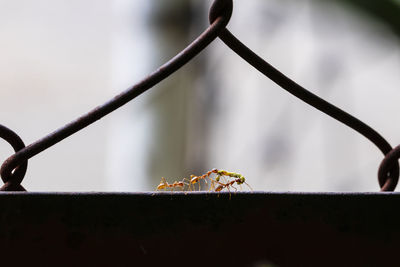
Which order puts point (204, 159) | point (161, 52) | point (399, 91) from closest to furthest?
point (399, 91) → point (161, 52) → point (204, 159)

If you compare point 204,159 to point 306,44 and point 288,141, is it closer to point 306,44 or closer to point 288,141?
point 288,141
